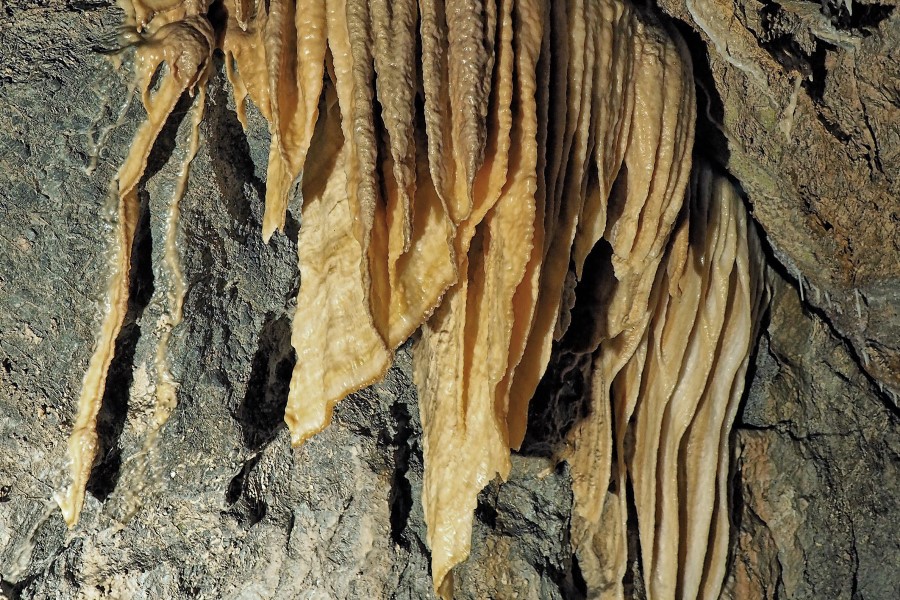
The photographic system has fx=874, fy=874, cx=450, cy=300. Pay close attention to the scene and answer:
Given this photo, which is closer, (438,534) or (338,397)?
(338,397)

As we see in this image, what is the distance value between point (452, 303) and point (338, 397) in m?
0.38

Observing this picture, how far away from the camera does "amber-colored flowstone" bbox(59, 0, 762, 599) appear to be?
5.63ft

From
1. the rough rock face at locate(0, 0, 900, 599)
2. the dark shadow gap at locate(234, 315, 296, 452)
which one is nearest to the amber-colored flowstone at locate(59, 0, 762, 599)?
the rough rock face at locate(0, 0, 900, 599)

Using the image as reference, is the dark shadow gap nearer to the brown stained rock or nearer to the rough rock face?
the rough rock face

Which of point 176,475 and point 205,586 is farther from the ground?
point 176,475

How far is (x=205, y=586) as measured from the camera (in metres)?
2.11

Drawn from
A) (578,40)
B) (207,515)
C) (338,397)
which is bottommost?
(207,515)

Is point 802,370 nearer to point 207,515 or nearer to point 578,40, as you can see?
point 578,40

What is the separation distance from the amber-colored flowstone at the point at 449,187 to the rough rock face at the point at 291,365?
0.07 m

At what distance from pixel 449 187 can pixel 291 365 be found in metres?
0.70

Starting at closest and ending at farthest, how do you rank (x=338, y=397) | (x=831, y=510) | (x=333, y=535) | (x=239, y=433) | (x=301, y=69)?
(x=301, y=69), (x=338, y=397), (x=239, y=433), (x=333, y=535), (x=831, y=510)

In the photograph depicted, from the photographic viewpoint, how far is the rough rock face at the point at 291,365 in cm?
178

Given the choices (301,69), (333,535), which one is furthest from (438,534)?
(301,69)

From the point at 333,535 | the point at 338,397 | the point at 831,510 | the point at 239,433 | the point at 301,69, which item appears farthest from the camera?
the point at 831,510
